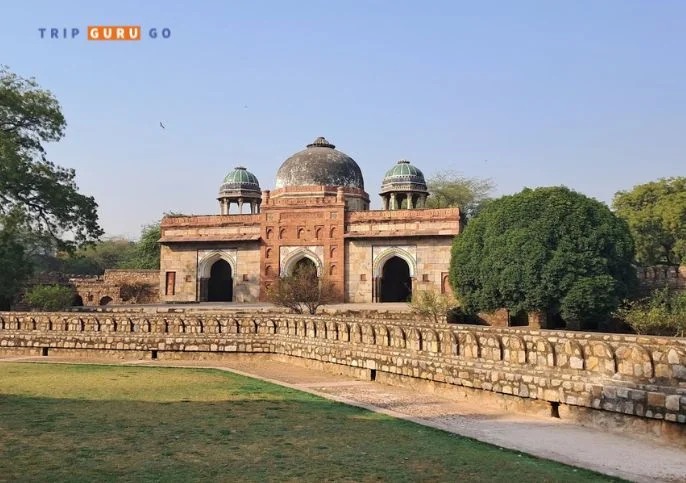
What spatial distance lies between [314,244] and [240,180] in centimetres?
989

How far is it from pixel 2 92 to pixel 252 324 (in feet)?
42.8

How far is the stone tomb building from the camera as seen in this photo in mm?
29031

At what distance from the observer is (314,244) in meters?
30.4

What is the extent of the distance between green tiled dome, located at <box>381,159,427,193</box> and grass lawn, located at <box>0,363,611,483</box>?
26.2 metres

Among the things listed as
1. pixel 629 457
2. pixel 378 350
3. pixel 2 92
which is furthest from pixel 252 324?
pixel 2 92

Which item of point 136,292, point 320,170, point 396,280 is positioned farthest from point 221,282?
point 396,280

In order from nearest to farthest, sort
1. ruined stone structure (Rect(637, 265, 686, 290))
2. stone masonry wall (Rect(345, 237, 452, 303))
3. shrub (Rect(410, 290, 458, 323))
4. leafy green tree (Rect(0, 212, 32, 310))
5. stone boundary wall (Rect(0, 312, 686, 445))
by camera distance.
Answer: stone boundary wall (Rect(0, 312, 686, 445))
shrub (Rect(410, 290, 458, 323))
leafy green tree (Rect(0, 212, 32, 310))
ruined stone structure (Rect(637, 265, 686, 290))
stone masonry wall (Rect(345, 237, 452, 303))

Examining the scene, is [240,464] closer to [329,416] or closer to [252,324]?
[329,416]

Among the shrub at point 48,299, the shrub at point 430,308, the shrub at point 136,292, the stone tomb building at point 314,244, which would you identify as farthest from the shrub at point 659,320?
the shrub at point 136,292

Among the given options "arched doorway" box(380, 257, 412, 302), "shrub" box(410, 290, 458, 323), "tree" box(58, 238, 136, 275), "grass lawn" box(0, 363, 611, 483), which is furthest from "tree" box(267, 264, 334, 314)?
"tree" box(58, 238, 136, 275)

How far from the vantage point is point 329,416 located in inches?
314

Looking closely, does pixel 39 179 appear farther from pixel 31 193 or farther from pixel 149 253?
pixel 149 253

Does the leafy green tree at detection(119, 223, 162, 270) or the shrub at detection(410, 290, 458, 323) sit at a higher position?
the leafy green tree at detection(119, 223, 162, 270)

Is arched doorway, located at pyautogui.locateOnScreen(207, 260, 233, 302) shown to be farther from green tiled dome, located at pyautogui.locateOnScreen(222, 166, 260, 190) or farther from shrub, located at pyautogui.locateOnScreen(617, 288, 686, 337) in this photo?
shrub, located at pyautogui.locateOnScreen(617, 288, 686, 337)
